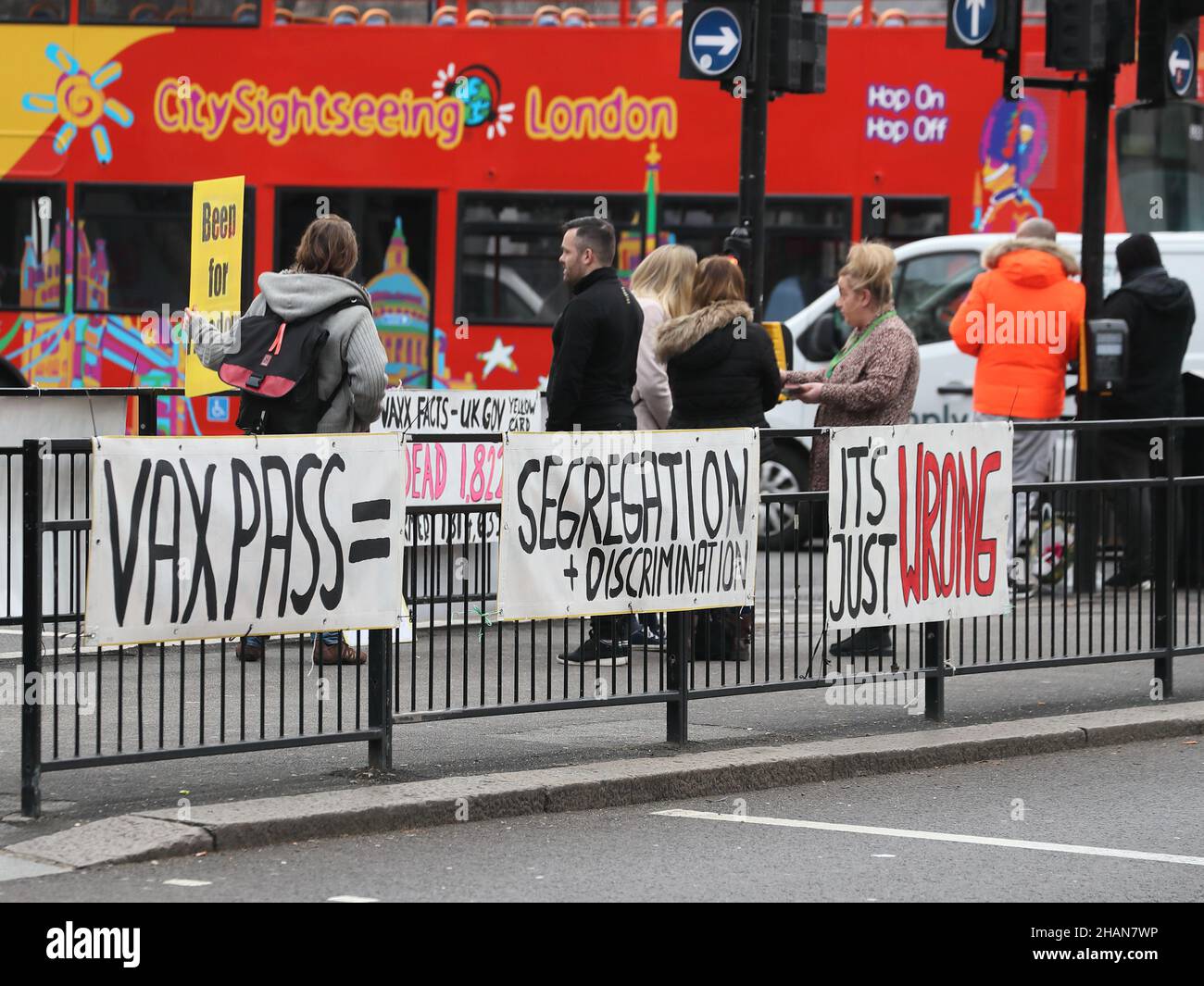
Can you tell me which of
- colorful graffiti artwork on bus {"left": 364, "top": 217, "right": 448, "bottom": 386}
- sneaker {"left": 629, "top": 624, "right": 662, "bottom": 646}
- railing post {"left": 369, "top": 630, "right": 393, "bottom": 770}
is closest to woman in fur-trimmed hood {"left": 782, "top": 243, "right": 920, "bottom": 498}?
sneaker {"left": 629, "top": 624, "right": 662, "bottom": 646}

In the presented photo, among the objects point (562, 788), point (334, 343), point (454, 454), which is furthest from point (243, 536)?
point (454, 454)

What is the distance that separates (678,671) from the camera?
25.3 feet

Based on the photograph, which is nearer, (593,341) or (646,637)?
(646,637)

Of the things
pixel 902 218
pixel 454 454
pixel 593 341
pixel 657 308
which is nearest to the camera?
pixel 593 341

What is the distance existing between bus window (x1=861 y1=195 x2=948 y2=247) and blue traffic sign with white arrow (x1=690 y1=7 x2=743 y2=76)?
4795 millimetres

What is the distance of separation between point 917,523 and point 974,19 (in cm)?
453

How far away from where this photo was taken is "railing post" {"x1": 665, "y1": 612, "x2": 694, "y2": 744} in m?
7.68

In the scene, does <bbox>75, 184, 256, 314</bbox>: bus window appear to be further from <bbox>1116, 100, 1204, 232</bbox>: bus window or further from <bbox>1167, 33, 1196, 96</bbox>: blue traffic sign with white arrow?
<bbox>1167, 33, 1196, 96</bbox>: blue traffic sign with white arrow

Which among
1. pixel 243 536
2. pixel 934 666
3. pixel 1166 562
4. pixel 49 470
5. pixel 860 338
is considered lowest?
pixel 934 666

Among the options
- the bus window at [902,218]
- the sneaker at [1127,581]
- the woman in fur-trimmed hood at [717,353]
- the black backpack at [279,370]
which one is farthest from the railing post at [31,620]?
the bus window at [902,218]

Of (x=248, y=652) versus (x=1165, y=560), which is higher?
(x=1165, y=560)

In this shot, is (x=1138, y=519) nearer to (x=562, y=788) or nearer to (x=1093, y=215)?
(x=562, y=788)

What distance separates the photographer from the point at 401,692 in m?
7.34
